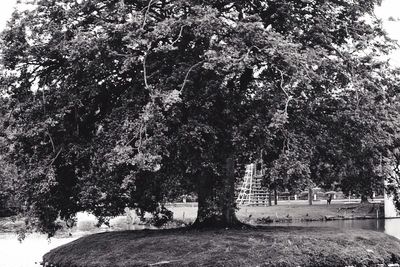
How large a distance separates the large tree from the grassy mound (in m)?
1.62

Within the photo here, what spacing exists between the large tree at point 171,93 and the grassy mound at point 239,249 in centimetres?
162

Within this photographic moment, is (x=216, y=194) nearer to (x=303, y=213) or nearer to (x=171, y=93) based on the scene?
(x=171, y=93)

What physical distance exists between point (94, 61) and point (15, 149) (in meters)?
5.22

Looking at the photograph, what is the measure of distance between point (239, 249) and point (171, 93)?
556 cm

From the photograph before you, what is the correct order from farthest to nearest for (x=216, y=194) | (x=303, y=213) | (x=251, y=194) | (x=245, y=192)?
1. (x=245, y=192)
2. (x=251, y=194)
3. (x=303, y=213)
4. (x=216, y=194)

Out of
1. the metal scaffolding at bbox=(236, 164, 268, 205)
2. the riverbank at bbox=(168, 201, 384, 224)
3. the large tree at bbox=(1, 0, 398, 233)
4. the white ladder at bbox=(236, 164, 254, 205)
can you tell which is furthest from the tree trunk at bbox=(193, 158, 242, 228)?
the metal scaffolding at bbox=(236, 164, 268, 205)

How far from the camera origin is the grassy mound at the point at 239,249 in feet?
58.2

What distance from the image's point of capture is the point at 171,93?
1822 cm

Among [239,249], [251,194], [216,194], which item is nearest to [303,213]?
[251,194]

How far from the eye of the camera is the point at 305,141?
2027 centimetres

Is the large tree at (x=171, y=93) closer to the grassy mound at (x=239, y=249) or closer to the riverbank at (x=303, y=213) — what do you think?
the grassy mound at (x=239, y=249)

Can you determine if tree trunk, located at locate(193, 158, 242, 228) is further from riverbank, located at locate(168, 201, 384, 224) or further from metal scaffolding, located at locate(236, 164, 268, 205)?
metal scaffolding, located at locate(236, 164, 268, 205)

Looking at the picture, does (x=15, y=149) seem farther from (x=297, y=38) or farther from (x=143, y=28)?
(x=297, y=38)

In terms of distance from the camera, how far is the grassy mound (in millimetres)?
17750
